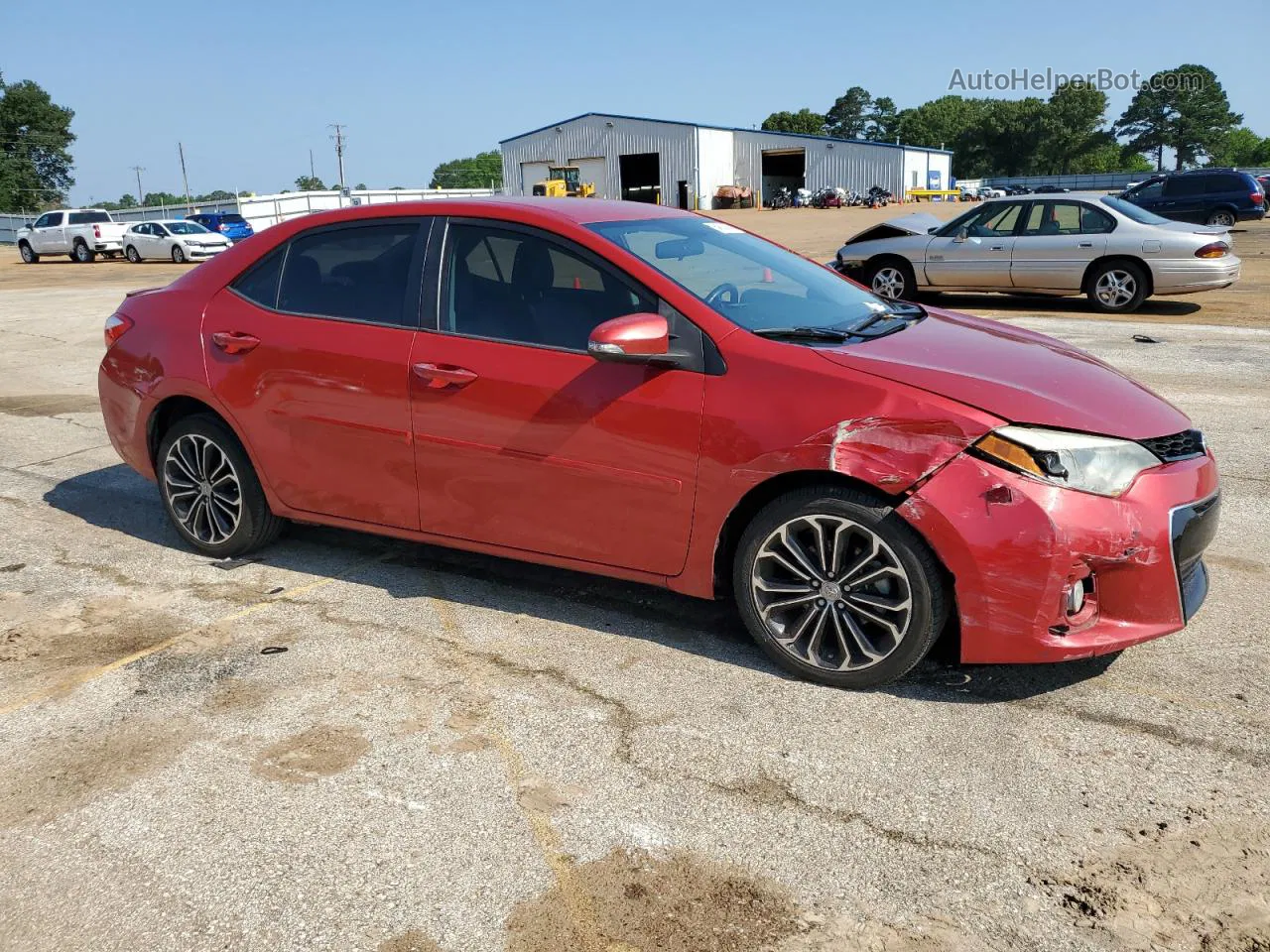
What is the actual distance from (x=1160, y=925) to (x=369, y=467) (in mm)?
3240

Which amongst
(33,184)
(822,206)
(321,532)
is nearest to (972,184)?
(822,206)

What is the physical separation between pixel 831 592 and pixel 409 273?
216 cm

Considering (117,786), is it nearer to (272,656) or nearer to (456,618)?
(272,656)

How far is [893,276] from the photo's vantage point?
14.7 metres

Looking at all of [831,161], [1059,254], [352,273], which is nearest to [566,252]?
[352,273]

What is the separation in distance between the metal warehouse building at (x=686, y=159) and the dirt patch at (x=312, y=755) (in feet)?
199

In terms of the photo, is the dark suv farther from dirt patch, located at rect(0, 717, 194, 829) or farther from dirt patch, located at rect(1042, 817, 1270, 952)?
dirt patch, located at rect(0, 717, 194, 829)

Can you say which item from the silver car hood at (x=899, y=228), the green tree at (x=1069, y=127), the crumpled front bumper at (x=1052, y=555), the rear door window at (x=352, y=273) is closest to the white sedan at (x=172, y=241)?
the silver car hood at (x=899, y=228)

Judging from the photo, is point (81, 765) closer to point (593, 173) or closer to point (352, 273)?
point (352, 273)

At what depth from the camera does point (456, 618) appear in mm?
4367

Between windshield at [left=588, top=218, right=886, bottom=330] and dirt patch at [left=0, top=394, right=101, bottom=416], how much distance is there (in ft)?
21.7

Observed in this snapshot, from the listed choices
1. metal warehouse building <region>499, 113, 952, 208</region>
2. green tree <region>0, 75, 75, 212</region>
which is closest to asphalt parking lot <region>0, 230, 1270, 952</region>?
metal warehouse building <region>499, 113, 952, 208</region>

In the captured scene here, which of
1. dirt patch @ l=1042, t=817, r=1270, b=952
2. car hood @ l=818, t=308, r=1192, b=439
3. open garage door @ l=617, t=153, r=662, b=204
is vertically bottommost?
dirt patch @ l=1042, t=817, r=1270, b=952

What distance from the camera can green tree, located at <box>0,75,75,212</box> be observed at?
8050 centimetres
